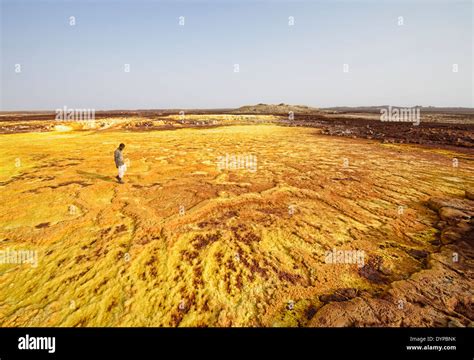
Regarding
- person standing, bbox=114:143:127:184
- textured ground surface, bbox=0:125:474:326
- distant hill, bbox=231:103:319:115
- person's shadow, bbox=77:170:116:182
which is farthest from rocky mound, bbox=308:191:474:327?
distant hill, bbox=231:103:319:115

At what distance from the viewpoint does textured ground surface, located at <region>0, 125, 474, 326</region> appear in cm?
309

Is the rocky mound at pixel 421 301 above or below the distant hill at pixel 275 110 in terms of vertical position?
below

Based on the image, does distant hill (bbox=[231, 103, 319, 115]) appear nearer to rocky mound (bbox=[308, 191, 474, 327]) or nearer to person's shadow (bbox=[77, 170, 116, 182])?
person's shadow (bbox=[77, 170, 116, 182])

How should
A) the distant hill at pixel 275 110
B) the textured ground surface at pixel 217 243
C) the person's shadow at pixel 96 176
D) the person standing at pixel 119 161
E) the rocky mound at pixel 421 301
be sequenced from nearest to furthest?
1. the rocky mound at pixel 421 301
2. the textured ground surface at pixel 217 243
3. the person standing at pixel 119 161
4. the person's shadow at pixel 96 176
5. the distant hill at pixel 275 110

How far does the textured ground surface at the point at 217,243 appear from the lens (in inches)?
122

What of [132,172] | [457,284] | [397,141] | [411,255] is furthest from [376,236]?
[397,141]

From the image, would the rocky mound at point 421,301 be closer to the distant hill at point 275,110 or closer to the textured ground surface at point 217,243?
the textured ground surface at point 217,243
